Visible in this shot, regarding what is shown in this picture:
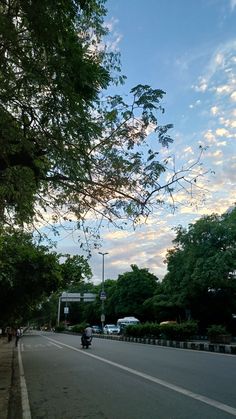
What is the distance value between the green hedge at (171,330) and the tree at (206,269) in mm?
6065

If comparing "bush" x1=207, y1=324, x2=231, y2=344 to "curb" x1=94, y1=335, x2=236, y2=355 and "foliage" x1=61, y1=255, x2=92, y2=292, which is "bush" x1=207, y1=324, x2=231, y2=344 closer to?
"curb" x1=94, y1=335, x2=236, y2=355

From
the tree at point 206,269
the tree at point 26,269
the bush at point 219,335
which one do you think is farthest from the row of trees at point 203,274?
the tree at point 26,269

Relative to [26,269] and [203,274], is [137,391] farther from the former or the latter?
[203,274]

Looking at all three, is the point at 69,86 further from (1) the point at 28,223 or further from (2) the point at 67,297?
(2) the point at 67,297

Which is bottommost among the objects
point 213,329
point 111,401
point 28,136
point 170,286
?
point 111,401

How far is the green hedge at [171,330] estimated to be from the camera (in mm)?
31194

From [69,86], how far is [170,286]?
4041 cm

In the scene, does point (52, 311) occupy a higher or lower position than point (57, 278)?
higher

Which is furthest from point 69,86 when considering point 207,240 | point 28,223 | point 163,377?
point 207,240

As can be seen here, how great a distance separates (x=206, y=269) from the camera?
129 feet

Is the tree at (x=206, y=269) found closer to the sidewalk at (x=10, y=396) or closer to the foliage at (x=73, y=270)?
the foliage at (x=73, y=270)

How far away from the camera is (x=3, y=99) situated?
23.9ft

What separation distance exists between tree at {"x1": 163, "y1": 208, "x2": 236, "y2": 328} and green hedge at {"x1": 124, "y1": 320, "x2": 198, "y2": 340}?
6.06m

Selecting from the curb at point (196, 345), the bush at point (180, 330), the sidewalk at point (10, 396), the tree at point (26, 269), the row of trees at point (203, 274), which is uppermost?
the row of trees at point (203, 274)
